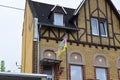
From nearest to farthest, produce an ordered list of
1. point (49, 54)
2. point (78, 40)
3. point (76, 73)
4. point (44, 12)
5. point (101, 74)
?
point (49, 54), point (76, 73), point (78, 40), point (101, 74), point (44, 12)

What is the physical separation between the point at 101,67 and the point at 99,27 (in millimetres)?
3370

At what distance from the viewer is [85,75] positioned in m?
22.1

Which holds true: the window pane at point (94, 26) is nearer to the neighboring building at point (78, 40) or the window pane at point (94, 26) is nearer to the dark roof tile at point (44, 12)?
the neighboring building at point (78, 40)

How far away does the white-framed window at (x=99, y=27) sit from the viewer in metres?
24.1

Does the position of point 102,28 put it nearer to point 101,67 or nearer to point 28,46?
point 101,67

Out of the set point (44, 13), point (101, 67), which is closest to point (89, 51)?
point (101, 67)

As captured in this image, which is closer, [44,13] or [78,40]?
[78,40]

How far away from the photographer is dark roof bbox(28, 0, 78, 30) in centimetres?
2264

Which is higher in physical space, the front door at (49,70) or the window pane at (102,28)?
the window pane at (102,28)

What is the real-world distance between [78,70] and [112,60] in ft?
10.1

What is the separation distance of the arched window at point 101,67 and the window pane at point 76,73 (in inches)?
53.7

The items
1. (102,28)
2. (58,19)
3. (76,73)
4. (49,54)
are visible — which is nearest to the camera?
(49,54)

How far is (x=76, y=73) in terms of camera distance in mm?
22094

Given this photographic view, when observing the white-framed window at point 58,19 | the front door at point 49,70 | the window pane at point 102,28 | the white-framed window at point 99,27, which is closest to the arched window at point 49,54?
the front door at point 49,70
